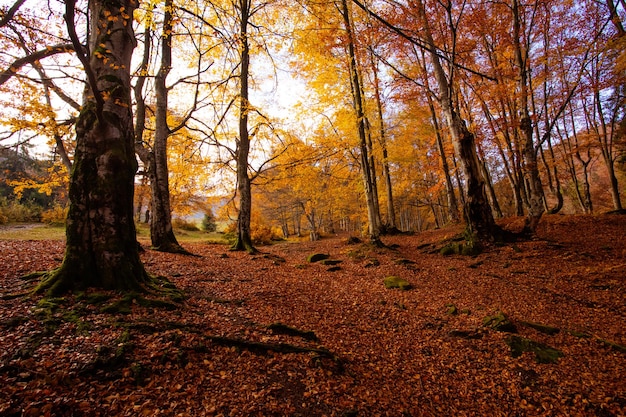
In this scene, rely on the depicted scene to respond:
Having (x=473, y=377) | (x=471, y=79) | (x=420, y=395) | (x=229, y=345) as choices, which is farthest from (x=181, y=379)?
(x=471, y=79)

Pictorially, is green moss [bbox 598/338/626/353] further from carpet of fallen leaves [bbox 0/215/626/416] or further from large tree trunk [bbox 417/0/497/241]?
large tree trunk [bbox 417/0/497/241]

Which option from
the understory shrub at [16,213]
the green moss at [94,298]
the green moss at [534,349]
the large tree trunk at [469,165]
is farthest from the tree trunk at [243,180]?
the understory shrub at [16,213]

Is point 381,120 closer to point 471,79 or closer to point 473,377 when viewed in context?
point 471,79

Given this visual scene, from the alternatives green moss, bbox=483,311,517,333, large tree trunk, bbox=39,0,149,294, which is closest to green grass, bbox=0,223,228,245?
large tree trunk, bbox=39,0,149,294

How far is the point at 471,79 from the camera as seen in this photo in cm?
1223

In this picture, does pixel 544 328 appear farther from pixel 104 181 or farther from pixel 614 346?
pixel 104 181

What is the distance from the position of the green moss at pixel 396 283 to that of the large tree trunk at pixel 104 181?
5100 millimetres

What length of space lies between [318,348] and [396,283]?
3.61 metres

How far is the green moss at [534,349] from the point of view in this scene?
3.50m

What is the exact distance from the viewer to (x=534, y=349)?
3.67 metres

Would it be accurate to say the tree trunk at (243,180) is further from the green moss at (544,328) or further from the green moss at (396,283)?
the green moss at (544,328)

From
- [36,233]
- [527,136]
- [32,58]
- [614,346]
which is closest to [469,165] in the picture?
[527,136]

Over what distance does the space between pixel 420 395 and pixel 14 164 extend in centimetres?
2785

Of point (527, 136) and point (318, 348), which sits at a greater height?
point (527, 136)
